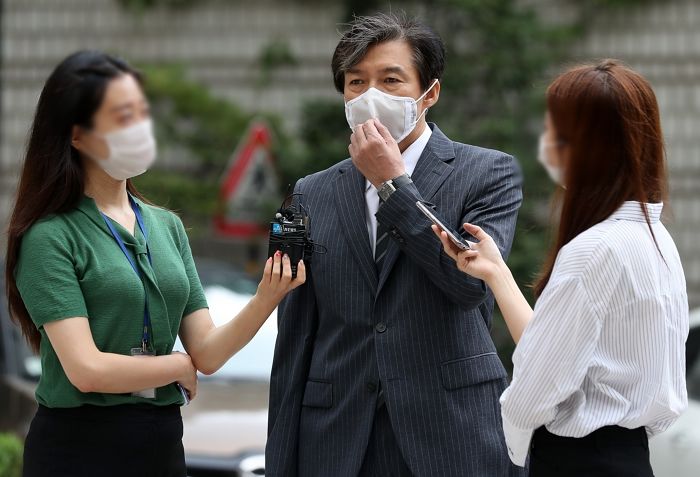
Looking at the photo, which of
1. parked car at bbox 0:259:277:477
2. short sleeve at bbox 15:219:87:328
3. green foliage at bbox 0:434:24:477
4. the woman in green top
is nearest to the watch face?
the woman in green top

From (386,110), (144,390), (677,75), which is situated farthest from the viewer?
(677,75)

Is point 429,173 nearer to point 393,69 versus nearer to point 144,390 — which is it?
point 393,69

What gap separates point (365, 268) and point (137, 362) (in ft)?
2.18

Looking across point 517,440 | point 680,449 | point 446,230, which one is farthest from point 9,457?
point 517,440

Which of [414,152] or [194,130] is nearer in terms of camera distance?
[414,152]

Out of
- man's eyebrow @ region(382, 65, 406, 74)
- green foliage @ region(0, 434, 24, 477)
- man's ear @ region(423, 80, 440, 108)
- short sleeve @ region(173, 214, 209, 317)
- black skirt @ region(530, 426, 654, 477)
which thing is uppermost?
man's eyebrow @ region(382, 65, 406, 74)

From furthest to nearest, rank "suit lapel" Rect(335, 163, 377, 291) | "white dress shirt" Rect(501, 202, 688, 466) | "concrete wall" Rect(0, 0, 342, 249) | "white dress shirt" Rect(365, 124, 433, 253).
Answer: "concrete wall" Rect(0, 0, 342, 249), "white dress shirt" Rect(365, 124, 433, 253), "suit lapel" Rect(335, 163, 377, 291), "white dress shirt" Rect(501, 202, 688, 466)

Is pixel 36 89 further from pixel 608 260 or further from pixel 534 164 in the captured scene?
pixel 608 260

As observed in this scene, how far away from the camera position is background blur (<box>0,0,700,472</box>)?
9.05 metres

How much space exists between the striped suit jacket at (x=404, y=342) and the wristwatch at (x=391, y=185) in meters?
0.02

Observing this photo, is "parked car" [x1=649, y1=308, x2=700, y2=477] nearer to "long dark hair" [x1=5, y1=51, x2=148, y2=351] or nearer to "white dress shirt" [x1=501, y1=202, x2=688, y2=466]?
"white dress shirt" [x1=501, y1=202, x2=688, y2=466]

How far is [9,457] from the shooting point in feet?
17.2

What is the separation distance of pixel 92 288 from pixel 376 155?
791mm

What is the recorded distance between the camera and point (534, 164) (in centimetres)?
878
